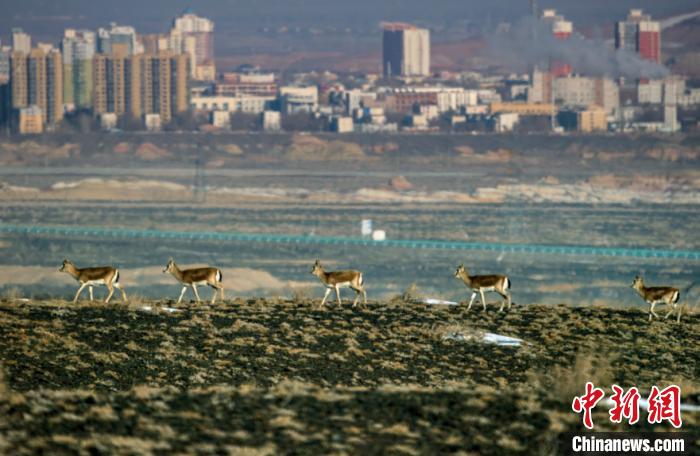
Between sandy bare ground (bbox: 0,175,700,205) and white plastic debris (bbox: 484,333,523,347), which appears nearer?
white plastic debris (bbox: 484,333,523,347)

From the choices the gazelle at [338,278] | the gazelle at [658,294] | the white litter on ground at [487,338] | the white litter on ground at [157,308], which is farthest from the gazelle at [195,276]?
the gazelle at [658,294]

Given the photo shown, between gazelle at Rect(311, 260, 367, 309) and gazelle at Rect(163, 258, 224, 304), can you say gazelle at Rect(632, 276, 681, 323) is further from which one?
gazelle at Rect(163, 258, 224, 304)

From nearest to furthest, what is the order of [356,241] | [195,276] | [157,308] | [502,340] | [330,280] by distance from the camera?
[502,340]
[157,308]
[330,280]
[195,276]
[356,241]

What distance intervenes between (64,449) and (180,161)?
6753 inches

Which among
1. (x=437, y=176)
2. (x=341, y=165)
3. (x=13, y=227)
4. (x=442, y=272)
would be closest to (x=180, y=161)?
(x=341, y=165)

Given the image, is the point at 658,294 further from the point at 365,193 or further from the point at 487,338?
the point at 365,193

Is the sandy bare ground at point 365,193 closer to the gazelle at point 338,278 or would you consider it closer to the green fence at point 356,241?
the green fence at point 356,241

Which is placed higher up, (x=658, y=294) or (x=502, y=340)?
(x=658, y=294)

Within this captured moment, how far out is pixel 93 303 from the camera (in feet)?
103

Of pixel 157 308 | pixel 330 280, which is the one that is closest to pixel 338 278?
pixel 330 280

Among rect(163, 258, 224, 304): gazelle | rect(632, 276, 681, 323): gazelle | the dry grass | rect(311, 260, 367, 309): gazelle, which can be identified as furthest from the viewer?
rect(163, 258, 224, 304): gazelle

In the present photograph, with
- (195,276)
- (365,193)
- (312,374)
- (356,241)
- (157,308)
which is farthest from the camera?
(365,193)

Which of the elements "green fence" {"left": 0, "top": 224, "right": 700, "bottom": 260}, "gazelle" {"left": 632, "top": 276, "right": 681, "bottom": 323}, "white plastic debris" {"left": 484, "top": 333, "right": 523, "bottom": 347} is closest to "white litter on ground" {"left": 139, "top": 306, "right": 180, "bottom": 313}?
"white plastic debris" {"left": 484, "top": 333, "right": 523, "bottom": 347}

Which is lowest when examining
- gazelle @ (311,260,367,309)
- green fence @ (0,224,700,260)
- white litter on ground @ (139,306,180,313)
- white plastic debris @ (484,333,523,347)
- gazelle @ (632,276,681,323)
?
green fence @ (0,224,700,260)
